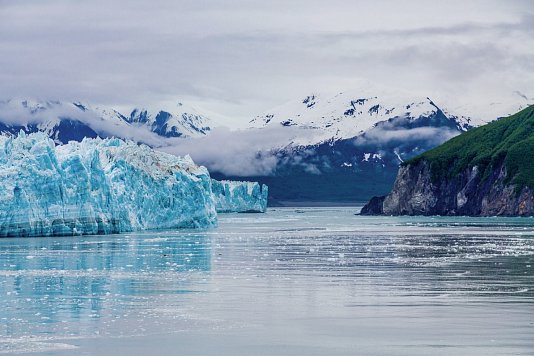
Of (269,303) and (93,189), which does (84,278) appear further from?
(93,189)

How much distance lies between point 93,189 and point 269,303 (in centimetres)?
5547

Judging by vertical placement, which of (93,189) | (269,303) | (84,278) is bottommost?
(269,303)

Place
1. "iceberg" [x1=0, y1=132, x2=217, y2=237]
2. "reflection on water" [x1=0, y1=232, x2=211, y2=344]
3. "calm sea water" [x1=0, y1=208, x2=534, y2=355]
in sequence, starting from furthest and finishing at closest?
"iceberg" [x1=0, y1=132, x2=217, y2=237]
"reflection on water" [x1=0, y1=232, x2=211, y2=344]
"calm sea water" [x1=0, y1=208, x2=534, y2=355]

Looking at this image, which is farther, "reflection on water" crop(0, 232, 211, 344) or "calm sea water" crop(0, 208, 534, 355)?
"reflection on water" crop(0, 232, 211, 344)

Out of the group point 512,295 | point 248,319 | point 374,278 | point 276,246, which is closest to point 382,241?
point 276,246

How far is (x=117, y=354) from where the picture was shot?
1071 inches

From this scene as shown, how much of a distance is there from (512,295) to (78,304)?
1522cm

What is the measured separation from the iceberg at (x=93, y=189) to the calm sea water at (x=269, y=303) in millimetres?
18830

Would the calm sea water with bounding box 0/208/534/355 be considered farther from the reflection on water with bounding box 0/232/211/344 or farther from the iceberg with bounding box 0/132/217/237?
the iceberg with bounding box 0/132/217/237

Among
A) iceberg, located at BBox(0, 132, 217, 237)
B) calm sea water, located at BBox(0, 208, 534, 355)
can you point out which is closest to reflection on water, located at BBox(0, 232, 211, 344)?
calm sea water, located at BBox(0, 208, 534, 355)

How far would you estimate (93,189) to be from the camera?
299 feet

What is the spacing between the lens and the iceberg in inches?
3318

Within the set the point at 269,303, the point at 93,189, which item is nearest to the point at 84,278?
the point at 269,303

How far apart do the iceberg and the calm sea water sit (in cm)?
1883
